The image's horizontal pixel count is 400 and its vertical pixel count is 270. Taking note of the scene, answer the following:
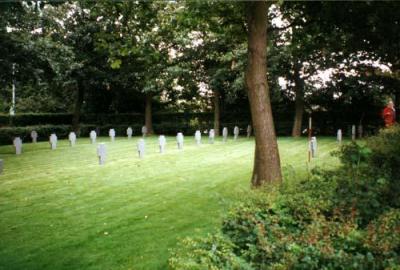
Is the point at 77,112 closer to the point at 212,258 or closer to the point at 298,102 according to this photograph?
the point at 298,102

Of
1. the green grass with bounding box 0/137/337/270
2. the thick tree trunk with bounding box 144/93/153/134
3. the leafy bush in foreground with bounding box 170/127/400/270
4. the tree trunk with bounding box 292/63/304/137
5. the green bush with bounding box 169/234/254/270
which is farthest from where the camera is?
the thick tree trunk with bounding box 144/93/153/134

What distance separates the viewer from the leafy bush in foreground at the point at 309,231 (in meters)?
4.54

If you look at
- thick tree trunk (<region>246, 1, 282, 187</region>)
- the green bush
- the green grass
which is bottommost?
the green grass

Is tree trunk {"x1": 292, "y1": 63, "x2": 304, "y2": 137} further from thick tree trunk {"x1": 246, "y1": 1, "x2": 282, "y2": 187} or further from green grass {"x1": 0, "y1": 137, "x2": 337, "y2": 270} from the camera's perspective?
thick tree trunk {"x1": 246, "y1": 1, "x2": 282, "y2": 187}

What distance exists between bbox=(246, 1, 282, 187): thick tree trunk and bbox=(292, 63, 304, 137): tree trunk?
22.5m

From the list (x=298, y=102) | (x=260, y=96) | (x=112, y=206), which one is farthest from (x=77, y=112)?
(x=260, y=96)

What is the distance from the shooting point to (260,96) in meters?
11.0

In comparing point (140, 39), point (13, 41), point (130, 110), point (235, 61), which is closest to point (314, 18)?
point (140, 39)

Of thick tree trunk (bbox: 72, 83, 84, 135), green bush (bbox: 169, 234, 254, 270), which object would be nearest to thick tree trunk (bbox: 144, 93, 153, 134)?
thick tree trunk (bbox: 72, 83, 84, 135)

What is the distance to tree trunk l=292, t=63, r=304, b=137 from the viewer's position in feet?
109

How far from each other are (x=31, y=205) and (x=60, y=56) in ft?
56.6

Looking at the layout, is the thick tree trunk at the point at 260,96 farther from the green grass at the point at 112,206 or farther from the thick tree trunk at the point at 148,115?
the thick tree trunk at the point at 148,115

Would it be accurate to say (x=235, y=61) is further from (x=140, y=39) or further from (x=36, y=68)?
(x=140, y=39)

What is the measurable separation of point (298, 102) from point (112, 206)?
2510cm
